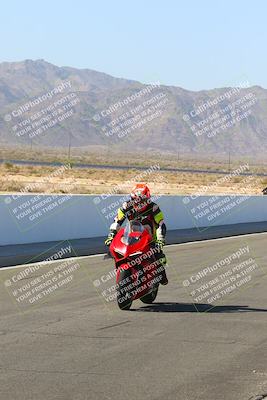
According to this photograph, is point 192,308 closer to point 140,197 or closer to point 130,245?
point 130,245

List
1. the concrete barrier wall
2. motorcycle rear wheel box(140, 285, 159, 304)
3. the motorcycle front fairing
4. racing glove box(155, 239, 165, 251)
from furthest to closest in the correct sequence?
the concrete barrier wall, motorcycle rear wheel box(140, 285, 159, 304), racing glove box(155, 239, 165, 251), the motorcycle front fairing

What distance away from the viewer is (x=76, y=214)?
77.8 ft

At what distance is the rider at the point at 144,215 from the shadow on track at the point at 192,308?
0.40m

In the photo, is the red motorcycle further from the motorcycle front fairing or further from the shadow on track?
the shadow on track

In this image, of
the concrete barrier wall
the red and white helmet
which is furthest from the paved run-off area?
the concrete barrier wall

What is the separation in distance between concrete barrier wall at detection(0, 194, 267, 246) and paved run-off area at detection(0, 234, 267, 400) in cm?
426

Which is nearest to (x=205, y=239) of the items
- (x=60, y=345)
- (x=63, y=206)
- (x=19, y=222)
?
(x=63, y=206)

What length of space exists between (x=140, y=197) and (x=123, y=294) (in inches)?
55.0

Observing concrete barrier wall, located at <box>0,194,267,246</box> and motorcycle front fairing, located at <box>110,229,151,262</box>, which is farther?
concrete barrier wall, located at <box>0,194,267,246</box>

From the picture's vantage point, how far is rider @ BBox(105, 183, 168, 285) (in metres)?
12.3

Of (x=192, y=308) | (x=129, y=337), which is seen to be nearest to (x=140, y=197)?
(x=192, y=308)

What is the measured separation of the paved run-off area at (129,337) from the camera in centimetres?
766

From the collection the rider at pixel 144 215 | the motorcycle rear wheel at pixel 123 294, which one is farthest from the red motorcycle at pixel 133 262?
the rider at pixel 144 215

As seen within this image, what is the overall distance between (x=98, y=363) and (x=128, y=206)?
13.9ft
